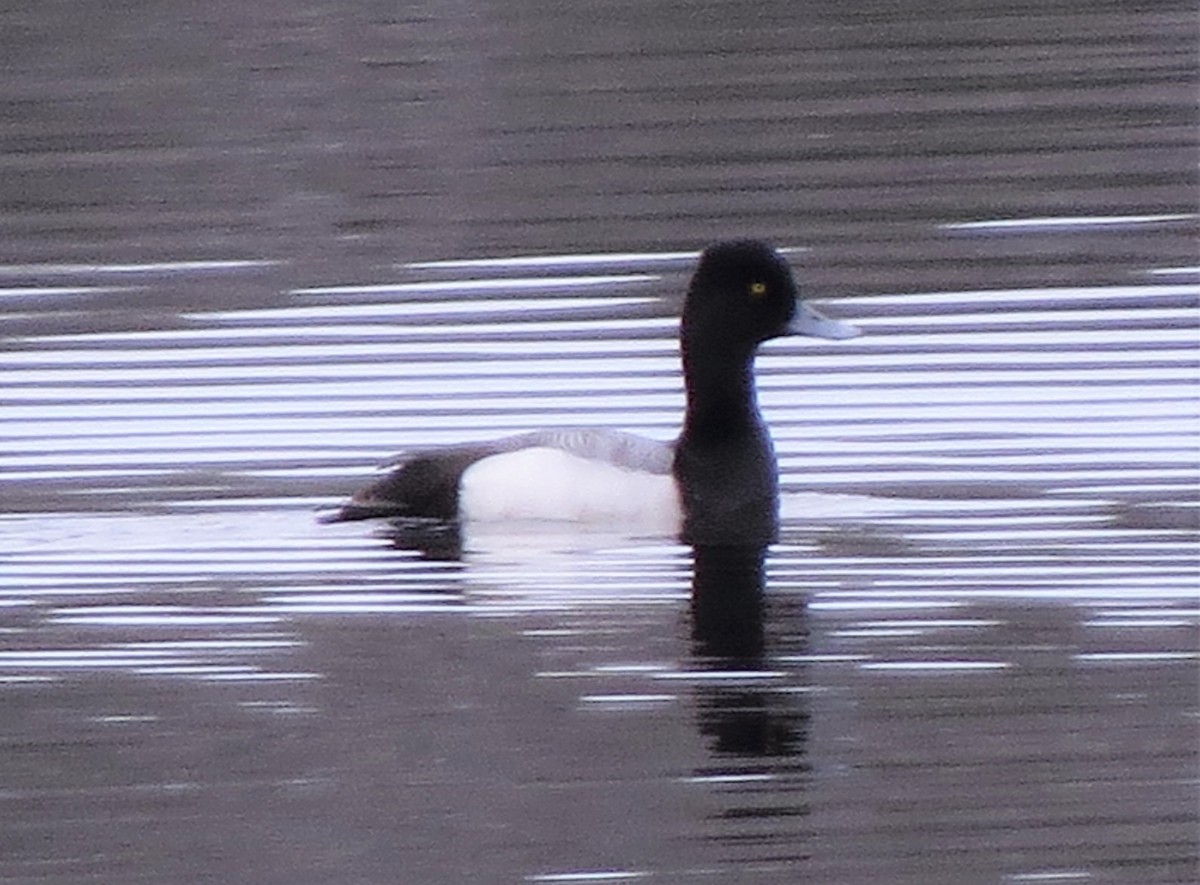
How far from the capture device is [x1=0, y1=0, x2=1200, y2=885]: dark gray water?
280 inches

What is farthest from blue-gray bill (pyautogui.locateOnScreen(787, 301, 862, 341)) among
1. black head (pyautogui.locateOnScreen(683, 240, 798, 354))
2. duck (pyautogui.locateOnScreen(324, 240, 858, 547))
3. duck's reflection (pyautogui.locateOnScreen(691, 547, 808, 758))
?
duck's reflection (pyautogui.locateOnScreen(691, 547, 808, 758))

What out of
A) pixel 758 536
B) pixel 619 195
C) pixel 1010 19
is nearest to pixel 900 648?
pixel 758 536

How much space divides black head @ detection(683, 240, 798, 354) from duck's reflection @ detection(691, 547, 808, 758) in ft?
2.70

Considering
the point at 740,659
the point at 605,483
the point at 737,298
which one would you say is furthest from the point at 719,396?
the point at 740,659

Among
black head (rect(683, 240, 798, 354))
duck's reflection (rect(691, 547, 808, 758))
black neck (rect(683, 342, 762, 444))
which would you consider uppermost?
black head (rect(683, 240, 798, 354))

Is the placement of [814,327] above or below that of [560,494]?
above

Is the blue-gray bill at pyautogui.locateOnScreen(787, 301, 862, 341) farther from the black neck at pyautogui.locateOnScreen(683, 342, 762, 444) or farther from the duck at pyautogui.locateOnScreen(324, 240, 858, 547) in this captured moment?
the duck at pyautogui.locateOnScreen(324, 240, 858, 547)

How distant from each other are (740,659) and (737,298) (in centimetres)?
216

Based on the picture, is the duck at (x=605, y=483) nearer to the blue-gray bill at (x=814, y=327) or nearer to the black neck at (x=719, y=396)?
the black neck at (x=719, y=396)

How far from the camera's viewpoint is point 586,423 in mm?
10602

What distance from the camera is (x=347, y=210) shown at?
13.3 m

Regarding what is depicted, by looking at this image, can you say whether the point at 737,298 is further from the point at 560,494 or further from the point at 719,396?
the point at 560,494

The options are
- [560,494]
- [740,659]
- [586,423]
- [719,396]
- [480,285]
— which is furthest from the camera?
[480,285]

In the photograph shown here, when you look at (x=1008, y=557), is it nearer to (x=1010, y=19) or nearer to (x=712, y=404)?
(x=712, y=404)
